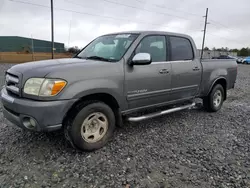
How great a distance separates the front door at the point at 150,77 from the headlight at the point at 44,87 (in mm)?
1151

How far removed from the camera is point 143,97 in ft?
12.5

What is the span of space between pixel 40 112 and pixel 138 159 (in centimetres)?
153

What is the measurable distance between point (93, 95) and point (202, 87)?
117 inches

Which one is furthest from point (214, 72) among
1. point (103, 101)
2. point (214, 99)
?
point (103, 101)

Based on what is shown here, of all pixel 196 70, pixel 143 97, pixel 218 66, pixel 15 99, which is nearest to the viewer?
pixel 15 99

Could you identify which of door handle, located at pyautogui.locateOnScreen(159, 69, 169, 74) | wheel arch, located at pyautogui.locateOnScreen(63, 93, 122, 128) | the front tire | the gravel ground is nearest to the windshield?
wheel arch, located at pyautogui.locateOnScreen(63, 93, 122, 128)

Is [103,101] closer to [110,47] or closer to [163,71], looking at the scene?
[110,47]

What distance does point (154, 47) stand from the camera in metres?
4.05

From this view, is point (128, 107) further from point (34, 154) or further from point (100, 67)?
point (34, 154)

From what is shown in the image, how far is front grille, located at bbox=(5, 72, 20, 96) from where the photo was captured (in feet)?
9.78

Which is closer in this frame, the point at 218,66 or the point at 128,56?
the point at 128,56

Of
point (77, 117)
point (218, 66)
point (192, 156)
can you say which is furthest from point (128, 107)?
point (218, 66)

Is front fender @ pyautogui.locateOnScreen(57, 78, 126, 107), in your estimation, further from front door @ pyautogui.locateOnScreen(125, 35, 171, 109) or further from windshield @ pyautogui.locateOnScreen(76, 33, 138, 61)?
windshield @ pyautogui.locateOnScreen(76, 33, 138, 61)

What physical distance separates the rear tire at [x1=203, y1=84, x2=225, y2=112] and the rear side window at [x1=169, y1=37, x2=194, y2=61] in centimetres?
126
